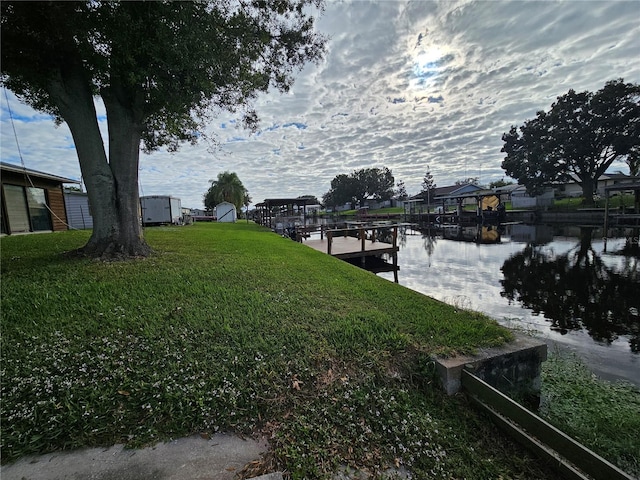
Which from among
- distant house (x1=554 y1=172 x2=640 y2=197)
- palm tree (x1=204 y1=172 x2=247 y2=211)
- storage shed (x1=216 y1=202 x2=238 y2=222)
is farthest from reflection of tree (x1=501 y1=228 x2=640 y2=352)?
palm tree (x1=204 y1=172 x2=247 y2=211)

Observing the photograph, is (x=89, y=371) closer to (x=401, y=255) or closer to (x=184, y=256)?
(x=184, y=256)

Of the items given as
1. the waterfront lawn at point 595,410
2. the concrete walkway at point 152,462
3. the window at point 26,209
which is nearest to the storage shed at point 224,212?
the window at point 26,209

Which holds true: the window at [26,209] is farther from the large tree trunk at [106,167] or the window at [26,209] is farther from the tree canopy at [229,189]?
the tree canopy at [229,189]

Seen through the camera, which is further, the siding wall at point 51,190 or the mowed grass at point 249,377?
the siding wall at point 51,190

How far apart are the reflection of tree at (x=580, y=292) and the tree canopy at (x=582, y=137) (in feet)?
78.8

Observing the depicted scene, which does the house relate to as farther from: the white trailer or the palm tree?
the palm tree

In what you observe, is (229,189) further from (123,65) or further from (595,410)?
(595,410)

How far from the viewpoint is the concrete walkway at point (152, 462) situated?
191cm

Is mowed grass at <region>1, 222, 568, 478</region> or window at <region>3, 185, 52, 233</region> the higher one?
window at <region>3, 185, 52, 233</region>

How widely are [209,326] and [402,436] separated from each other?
248 centimetres

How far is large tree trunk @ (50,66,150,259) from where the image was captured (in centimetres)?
628

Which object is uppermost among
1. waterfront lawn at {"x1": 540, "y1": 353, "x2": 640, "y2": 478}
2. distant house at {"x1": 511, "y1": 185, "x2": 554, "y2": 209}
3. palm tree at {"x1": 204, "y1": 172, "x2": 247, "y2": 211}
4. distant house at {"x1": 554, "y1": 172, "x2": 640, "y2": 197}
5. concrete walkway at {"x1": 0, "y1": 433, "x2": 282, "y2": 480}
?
palm tree at {"x1": 204, "y1": 172, "x2": 247, "y2": 211}

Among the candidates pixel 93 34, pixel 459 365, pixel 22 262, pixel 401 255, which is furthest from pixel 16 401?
pixel 401 255

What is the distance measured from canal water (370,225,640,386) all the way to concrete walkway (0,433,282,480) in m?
5.30
